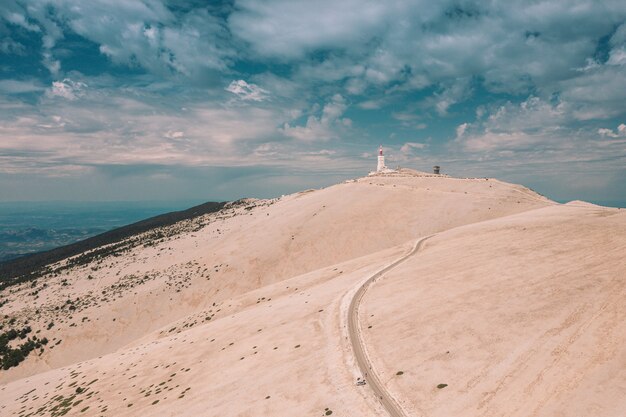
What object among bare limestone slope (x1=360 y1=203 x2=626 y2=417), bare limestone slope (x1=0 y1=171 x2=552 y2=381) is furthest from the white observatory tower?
bare limestone slope (x1=360 y1=203 x2=626 y2=417)

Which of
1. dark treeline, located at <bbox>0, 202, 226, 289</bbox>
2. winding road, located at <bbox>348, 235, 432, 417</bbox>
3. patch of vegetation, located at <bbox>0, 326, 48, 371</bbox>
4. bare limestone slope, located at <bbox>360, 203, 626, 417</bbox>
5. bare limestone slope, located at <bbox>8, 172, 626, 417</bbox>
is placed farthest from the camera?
dark treeline, located at <bbox>0, 202, 226, 289</bbox>

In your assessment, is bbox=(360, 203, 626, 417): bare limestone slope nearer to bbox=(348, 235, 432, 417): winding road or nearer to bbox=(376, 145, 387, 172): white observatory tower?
bbox=(348, 235, 432, 417): winding road

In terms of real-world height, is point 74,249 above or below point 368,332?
below

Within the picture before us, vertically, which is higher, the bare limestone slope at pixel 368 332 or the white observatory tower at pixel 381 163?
the white observatory tower at pixel 381 163

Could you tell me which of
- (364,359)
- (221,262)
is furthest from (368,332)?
(221,262)

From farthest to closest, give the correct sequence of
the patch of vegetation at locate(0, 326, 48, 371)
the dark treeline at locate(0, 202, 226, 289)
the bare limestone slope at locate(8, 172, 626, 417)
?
the dark treeline at locate(0, 202, 226, 289)
the patch of vegetation at locate(0, 326, 48, 371)
the bare limestone slope at locate(8, 172, 626, 417)

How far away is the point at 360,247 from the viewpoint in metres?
63.7

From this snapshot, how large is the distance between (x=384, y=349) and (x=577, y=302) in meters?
12.8

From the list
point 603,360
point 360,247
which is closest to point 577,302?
point 603,360

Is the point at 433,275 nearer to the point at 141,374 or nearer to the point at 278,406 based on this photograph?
the point at 278,406

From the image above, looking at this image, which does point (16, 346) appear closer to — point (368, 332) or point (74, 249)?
point (368, 332)

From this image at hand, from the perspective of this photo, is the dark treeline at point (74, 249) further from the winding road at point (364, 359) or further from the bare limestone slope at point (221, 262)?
the winding road at point (364, 359)

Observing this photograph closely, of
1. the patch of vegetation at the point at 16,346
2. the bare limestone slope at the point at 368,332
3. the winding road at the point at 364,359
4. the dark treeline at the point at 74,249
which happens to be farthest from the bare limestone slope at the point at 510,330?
the dark treeline at the point at 74,249

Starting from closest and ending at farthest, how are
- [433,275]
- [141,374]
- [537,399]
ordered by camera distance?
[537,399]
[141,374]
[433,275]
